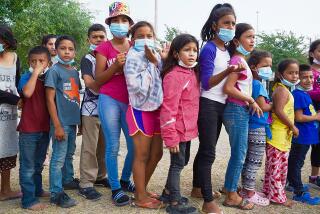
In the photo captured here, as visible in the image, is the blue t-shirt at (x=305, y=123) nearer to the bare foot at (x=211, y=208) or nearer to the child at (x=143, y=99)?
Answer: the bare foot at (x=211, y=208)

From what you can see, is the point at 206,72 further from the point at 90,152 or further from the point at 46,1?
the point at 46,1

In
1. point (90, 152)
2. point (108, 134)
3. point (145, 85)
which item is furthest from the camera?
point (90, 152)

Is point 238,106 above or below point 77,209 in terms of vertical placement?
above

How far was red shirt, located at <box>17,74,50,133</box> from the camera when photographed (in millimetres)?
3512

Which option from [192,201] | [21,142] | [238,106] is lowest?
[192,201]

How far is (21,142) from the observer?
138 inches

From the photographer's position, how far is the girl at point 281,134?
148 inches

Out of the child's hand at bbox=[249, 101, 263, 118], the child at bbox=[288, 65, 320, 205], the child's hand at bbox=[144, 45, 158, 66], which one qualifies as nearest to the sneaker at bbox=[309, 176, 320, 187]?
the child at bbox=[288, 65, 320, 205]

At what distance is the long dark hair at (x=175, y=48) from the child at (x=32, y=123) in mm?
1237

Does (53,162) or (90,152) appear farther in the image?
(90,152)

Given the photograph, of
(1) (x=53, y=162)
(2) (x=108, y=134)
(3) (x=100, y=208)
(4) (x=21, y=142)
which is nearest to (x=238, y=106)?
(2) (x=108, y=134)

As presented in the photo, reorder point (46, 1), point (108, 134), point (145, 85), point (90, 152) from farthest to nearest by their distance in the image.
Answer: point (46, 1)
point (90, 152)
point (108, 134)
point (145, 85)

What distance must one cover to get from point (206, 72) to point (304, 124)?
4.92 feet

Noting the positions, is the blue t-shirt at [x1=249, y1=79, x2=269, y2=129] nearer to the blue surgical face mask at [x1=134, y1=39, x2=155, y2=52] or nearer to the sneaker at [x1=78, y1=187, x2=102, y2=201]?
the blue surgical face mask at [x1=134, y1=39, x2=155, y2=52]
